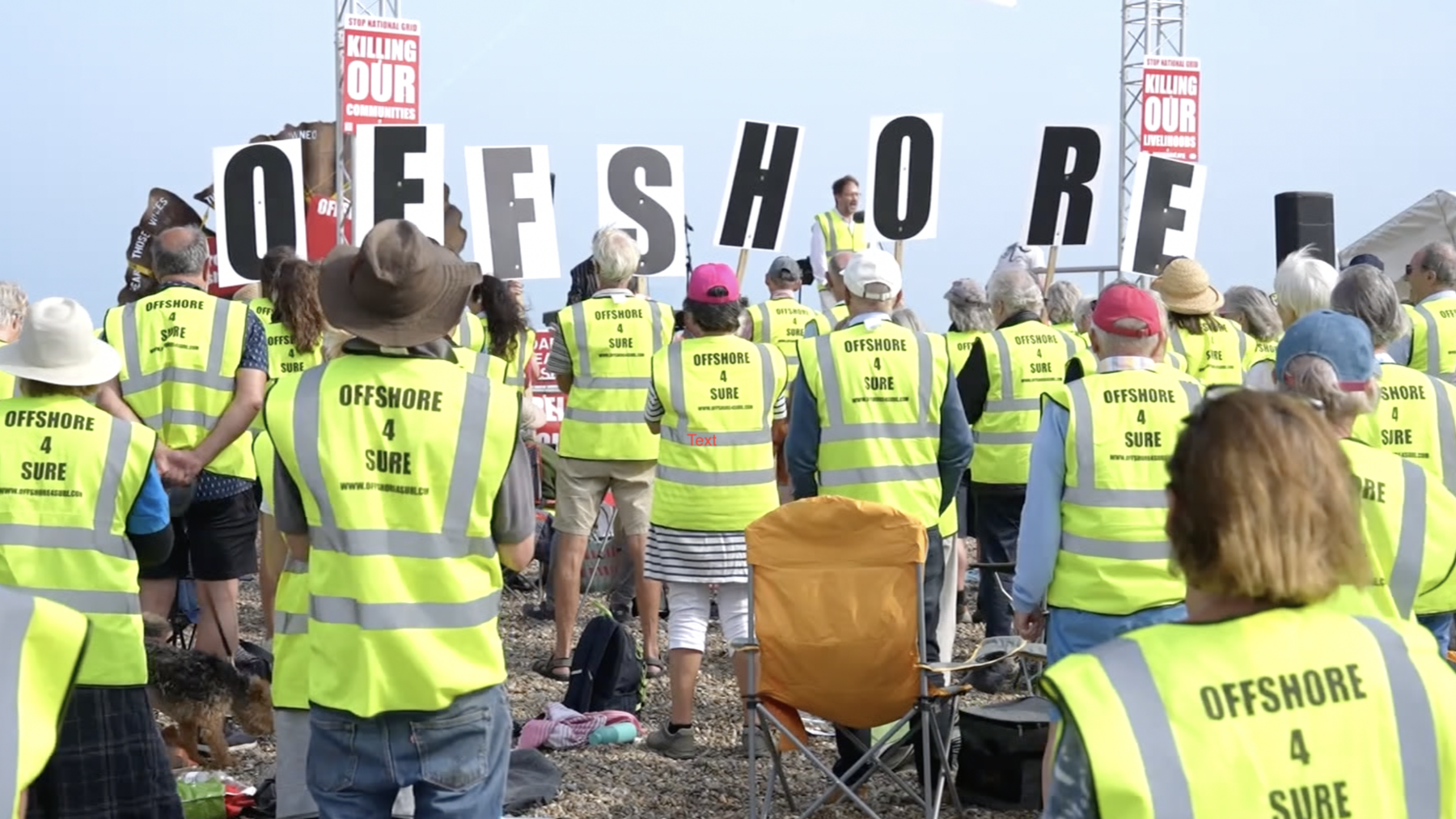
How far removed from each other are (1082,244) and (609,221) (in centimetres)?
323

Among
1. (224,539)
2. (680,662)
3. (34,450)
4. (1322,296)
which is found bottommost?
(680,662)

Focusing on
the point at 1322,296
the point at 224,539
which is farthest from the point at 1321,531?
the point at 224,539

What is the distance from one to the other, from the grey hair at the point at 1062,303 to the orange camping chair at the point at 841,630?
3.78 metres

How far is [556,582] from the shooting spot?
7.73 meters

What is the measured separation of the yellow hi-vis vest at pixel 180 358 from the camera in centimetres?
668

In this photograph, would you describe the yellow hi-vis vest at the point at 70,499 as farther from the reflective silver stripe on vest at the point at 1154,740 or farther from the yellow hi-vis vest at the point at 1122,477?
the reflective silver stripe on vest at the point at 1154,740

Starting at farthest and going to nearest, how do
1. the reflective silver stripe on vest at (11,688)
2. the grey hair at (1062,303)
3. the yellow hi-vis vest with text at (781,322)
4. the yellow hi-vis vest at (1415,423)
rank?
1. the yellow hi-vis vest with text at (781,322)
2. the grey hair at (1062,303)
3. the yellow hi-vis vest at (1415,423)
4. the reflective silver stripe on vest at (11,688)

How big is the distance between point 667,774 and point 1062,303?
12.4 feet

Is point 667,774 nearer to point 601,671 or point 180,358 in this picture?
point 601,671

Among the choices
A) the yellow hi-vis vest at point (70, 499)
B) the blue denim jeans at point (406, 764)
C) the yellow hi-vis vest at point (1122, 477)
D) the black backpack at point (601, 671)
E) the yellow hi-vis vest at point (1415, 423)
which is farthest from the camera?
the black backpack at point (601, 671)

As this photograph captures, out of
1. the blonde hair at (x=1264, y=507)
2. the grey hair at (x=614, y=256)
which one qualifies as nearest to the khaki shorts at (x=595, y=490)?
the grey hair at (x=614, y=256)

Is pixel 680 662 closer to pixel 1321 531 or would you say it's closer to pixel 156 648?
pixel 156 648

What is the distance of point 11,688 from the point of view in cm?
228

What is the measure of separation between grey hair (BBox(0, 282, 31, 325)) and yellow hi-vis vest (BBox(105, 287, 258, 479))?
2.86 ft
